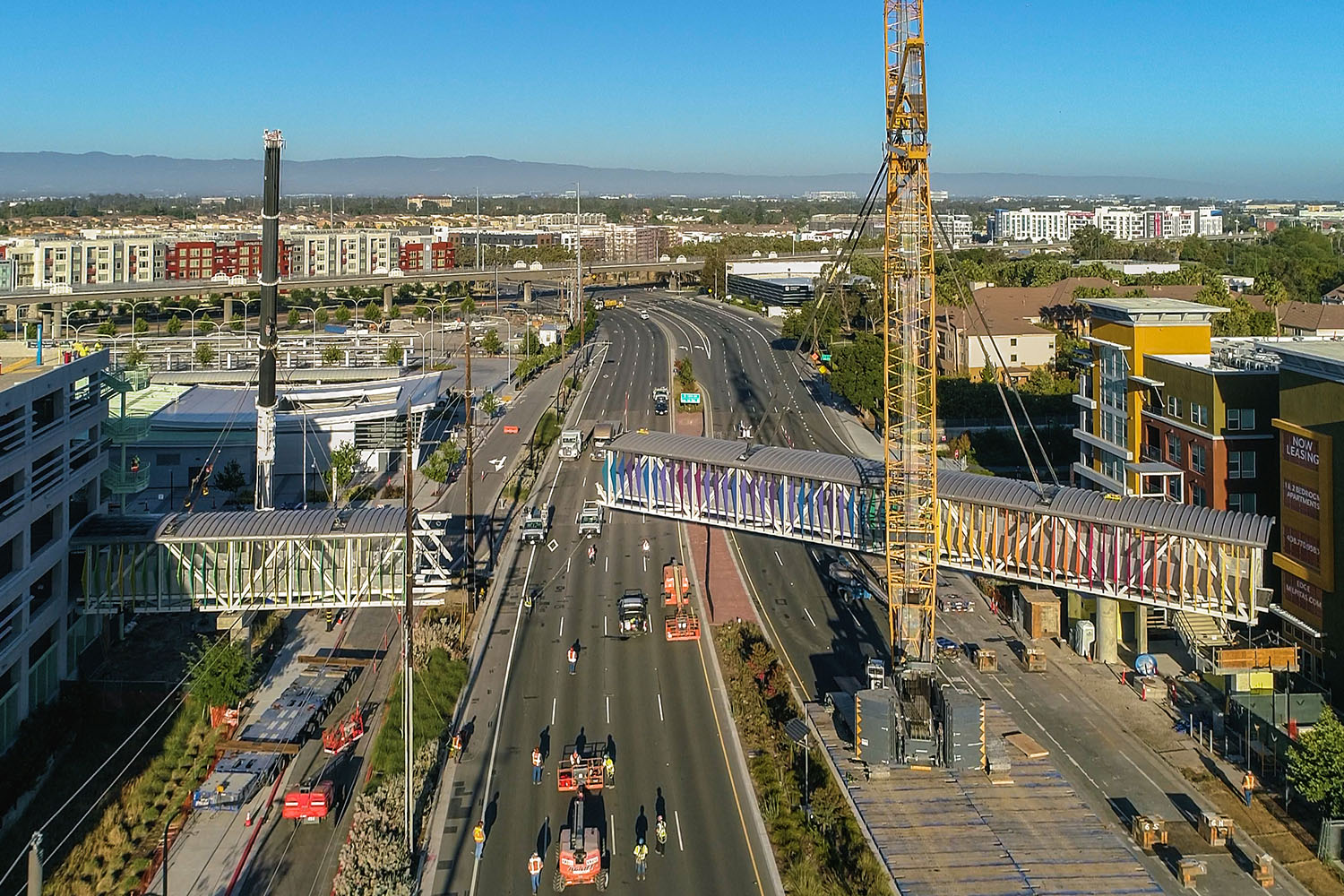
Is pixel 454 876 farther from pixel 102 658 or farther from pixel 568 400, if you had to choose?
pixel 568 400

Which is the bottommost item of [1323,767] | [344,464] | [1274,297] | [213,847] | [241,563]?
[213,847]

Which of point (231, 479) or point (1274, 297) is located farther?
point (1274, 297)

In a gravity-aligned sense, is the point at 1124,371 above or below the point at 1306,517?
above

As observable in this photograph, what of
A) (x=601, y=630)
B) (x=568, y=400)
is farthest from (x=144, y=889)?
(x=568, y=400)

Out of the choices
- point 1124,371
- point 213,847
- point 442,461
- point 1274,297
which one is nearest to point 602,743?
point 213,847

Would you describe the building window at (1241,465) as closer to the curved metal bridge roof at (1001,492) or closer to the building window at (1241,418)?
the building window at (1241,418)

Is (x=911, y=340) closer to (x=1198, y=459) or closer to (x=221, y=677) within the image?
(x=1198, y=459)

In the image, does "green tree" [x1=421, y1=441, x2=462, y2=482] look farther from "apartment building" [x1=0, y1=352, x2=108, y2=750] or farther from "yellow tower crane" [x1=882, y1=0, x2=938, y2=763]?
"yellow tower crane" [x1=882, y1=0, x2=938, y2=763]
